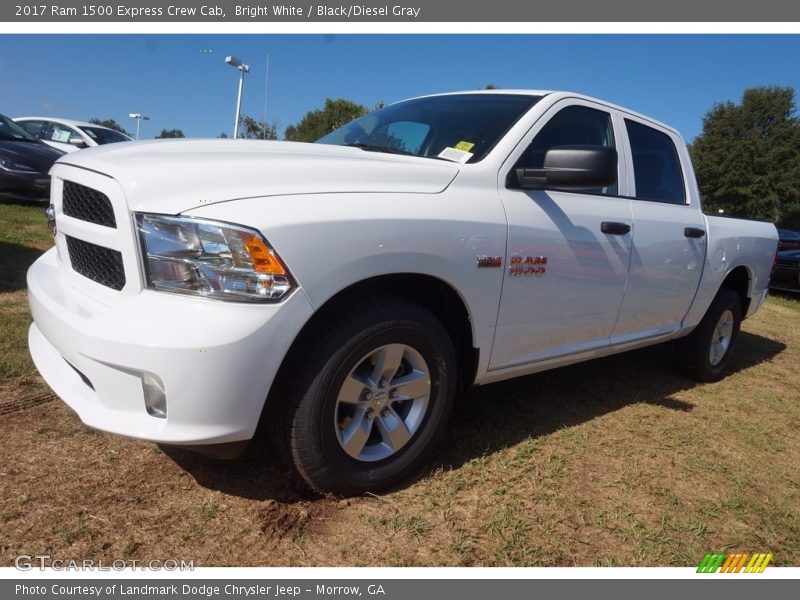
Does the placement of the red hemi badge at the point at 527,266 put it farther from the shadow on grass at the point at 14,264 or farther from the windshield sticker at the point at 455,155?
the shadow on grass at the point at 14,264

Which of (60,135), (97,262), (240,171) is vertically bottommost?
(97,262)

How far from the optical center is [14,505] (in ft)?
6.68

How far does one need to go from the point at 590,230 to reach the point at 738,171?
3789 centimetres

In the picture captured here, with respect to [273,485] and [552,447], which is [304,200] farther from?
[552,447]

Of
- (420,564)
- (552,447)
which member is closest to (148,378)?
(420,564)

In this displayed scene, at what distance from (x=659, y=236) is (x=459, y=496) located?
2033mm

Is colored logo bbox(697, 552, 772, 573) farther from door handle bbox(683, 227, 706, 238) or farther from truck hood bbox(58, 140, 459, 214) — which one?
door handle bbox(683, 227, 706, 238)

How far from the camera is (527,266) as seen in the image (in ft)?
8.39

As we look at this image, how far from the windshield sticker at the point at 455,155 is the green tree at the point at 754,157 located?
36.9 meters

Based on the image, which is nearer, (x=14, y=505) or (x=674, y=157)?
(x=14, y=505)

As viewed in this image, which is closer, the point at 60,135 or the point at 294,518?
the point at 294,518

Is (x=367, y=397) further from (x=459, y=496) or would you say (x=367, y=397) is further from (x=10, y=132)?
(x=10, y=132)

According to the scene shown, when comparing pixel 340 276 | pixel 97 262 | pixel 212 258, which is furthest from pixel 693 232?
pixel 97 262

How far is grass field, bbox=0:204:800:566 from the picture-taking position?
1987 mm
